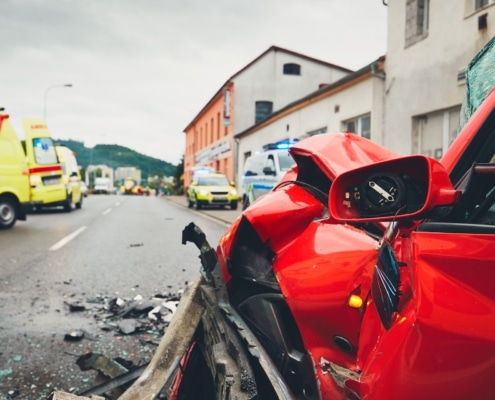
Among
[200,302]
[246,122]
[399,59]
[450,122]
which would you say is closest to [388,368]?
[200,302]

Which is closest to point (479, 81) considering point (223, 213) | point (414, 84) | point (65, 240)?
point (65, 240)

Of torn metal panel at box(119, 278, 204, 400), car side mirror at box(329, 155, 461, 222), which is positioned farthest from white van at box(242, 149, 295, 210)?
car side mirror at box(329, 155, 461, 222)

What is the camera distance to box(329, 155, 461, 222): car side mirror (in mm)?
934

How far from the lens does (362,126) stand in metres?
16.2

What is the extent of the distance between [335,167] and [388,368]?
1032 mm

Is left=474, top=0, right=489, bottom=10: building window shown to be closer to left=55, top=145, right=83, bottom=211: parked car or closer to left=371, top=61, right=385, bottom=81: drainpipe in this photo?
left=371, top=61, right=385, bottom=81: drainpipe

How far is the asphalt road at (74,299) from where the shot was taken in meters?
Result: 3.11

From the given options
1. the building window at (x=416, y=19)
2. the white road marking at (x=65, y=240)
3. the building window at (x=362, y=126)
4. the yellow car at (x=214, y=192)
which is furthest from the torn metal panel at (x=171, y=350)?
the yellow car at (x=214, y=192)

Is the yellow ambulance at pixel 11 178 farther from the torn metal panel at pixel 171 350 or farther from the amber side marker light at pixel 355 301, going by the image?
the amber side marker light at pixel 355 301

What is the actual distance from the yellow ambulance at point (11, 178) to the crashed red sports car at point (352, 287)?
11109 millimetres

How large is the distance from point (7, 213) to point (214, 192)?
33.6 feet

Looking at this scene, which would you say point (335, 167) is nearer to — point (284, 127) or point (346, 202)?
point (346, 202)

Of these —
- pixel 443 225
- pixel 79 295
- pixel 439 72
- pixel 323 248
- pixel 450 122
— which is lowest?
pixel 79 295

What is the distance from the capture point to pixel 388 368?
1062 mm
